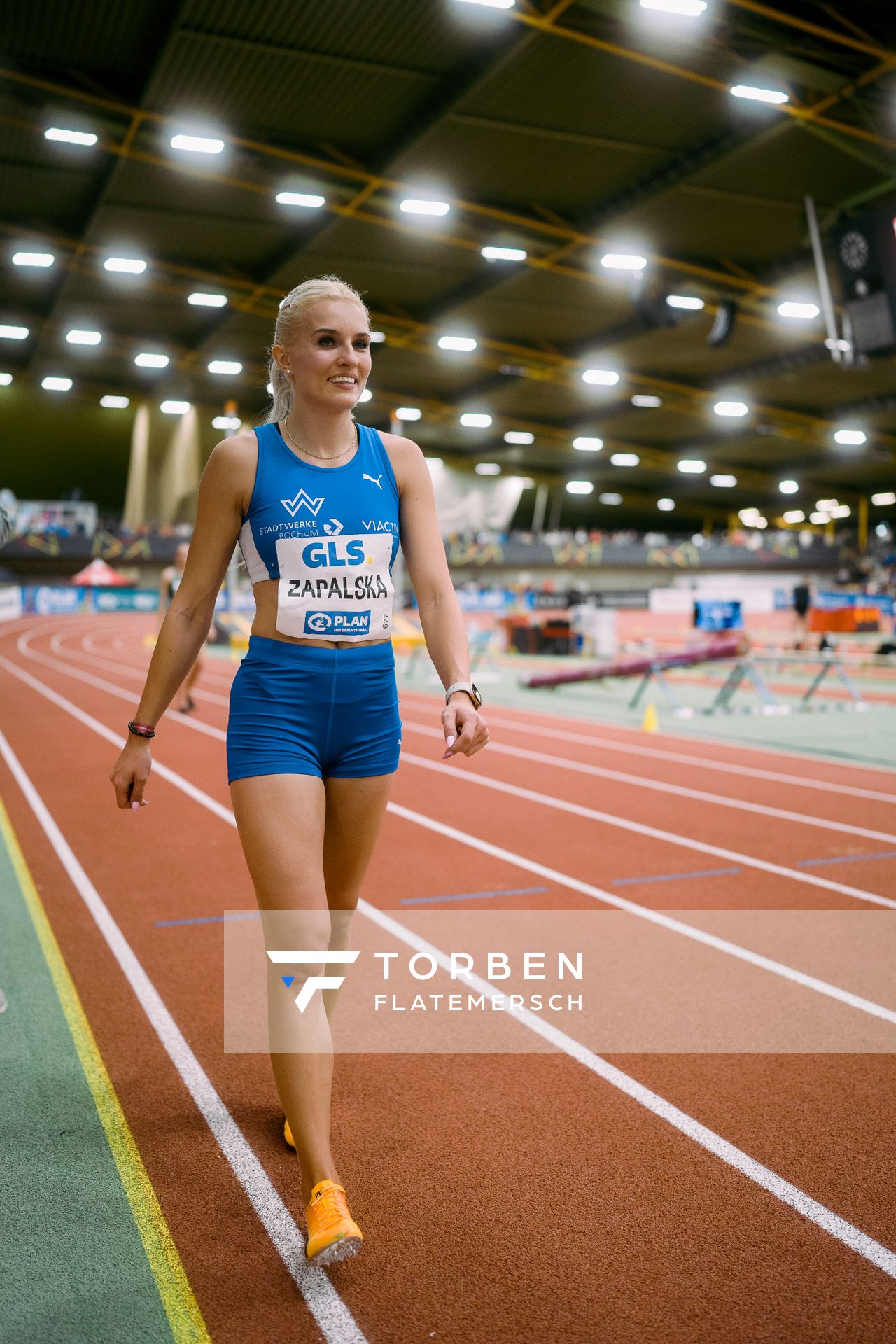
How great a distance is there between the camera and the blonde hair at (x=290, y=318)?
2.40 meters

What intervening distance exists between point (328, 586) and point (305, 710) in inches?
11.2

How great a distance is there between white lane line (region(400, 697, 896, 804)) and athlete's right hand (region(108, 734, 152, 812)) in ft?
20.8

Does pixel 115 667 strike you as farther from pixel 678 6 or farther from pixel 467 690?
pixel 467 690

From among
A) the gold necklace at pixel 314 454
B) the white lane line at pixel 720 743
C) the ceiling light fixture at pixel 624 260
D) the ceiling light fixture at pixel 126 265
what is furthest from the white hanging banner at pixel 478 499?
the gold necklace at pixel 314 454

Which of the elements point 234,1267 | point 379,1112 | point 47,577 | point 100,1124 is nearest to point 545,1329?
point 234,1267

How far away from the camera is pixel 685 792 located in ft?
26.0

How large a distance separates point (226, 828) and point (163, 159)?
43.9ft

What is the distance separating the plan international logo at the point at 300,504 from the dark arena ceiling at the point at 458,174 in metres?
11.7

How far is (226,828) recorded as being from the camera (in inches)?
264

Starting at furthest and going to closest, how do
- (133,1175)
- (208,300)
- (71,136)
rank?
1. (208,300)
2. (71,136)
3. (133,1175)

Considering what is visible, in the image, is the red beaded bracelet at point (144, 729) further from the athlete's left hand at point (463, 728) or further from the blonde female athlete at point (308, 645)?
the athlete's left hand at point (463, 728)

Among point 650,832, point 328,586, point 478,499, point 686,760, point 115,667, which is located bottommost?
point 650,832

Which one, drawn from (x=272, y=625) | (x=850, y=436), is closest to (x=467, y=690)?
(x=272, y=625)

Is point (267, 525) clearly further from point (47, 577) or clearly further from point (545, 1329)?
point (47, 577)
